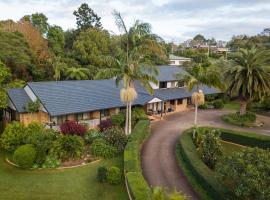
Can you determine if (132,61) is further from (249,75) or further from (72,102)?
(249,75)

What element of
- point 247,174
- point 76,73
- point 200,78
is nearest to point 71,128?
point 200,78

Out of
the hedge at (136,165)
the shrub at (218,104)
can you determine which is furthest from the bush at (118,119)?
the shrub at (218,104)

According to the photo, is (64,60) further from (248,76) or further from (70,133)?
(248,76)

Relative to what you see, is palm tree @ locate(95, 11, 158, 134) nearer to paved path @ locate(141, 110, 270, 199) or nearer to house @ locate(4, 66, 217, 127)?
house @ locate(4, 66, 217, 127)

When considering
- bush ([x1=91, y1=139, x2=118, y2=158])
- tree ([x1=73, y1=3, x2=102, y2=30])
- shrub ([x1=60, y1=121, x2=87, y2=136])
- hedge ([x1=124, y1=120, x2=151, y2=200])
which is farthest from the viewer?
tree ([x1=73, y1=3, x2=102, y2=30])

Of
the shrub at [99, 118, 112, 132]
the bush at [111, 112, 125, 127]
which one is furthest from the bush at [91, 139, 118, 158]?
the bush at [111, 112, 125, 127]

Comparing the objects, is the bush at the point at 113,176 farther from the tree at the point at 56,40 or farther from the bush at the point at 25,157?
the tree at the point at 56,40

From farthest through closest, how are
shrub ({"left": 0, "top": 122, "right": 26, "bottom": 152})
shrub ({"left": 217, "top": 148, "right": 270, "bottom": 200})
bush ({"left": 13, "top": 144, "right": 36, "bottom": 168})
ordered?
shrub ({"left": 0, "top": 122, "right": 26, "bottom": 152}), bush ({"left": 13, "top": 144, "right": 36, "bottom": 168}), shrub ({"left": 217, "top": 148, "right": 270, "bottom": 200})
